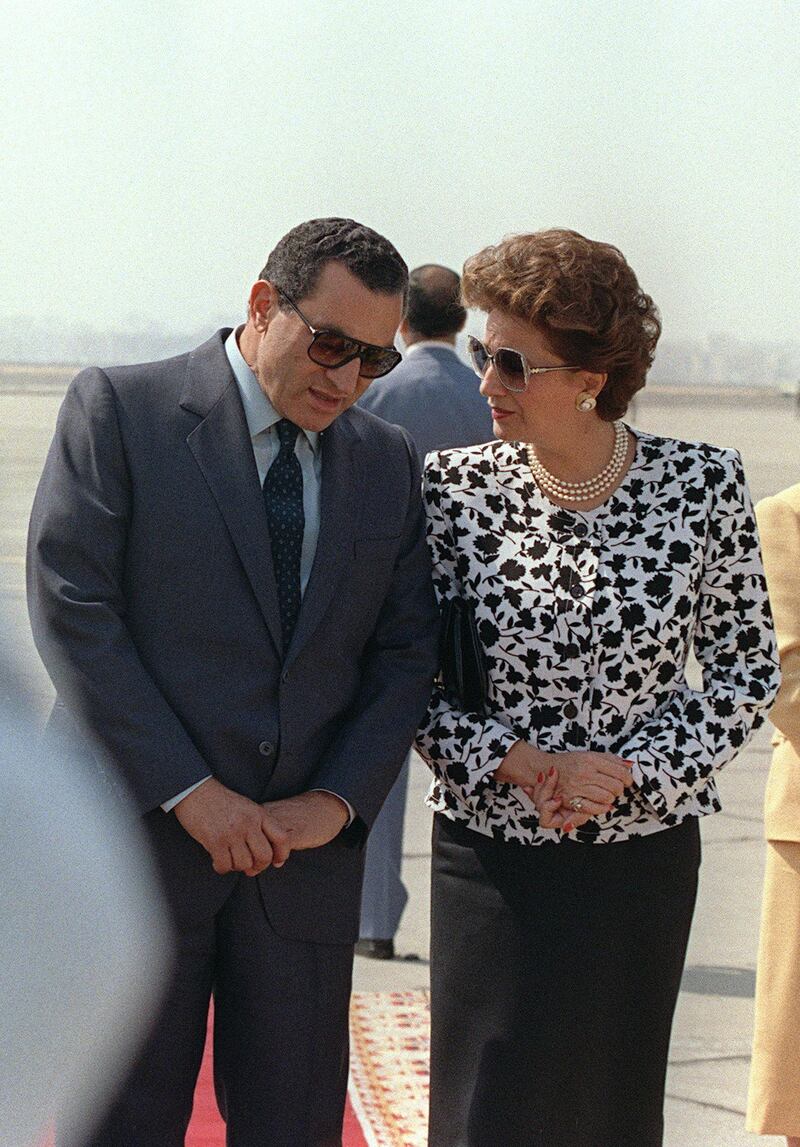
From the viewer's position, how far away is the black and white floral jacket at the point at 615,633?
270 cm

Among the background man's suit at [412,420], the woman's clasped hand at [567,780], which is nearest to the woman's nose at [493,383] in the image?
the woman's clasped hand at [567,780]

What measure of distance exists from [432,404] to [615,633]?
2.51 metres

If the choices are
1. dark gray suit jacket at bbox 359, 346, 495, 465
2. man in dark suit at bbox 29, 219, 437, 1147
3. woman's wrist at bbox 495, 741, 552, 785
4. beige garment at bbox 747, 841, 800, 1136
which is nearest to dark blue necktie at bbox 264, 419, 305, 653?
man in dark suit at bbox 29, 219, 437, 1147

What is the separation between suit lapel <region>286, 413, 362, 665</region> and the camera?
8.23 ft

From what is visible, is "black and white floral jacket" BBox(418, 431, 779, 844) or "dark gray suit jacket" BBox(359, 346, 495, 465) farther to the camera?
"dark gray suit jacket" BBox(359, 346, 495, 465)

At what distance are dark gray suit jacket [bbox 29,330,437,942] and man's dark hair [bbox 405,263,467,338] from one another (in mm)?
2747

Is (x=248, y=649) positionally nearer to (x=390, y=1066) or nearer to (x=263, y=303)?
(x=263, y=303)

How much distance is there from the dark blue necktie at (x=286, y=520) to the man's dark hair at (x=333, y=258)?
23cm

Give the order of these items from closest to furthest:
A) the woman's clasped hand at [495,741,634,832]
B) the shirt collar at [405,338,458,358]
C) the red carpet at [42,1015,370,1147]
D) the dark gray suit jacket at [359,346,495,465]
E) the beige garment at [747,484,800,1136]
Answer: the woman's clasped hand at [495,741,634,832], the beige garment at [747,484,800,1136], the red carpet at [42,1015,370,1147], the dark gray suit jacket at [359,346,495,465], the shirt collar at [405,338,458,358]

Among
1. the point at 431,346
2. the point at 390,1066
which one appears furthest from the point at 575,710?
the point at 431,346

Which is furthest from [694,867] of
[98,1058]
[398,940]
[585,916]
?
[398,940]

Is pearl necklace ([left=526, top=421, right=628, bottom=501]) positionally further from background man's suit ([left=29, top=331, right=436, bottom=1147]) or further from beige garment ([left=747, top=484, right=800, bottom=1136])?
beige garment ([left=747, top=484, right=800, bottom=1136])

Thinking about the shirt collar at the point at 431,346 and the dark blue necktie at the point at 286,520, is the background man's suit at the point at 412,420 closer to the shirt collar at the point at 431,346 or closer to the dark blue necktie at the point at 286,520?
the shirt collar at the point at 431,346

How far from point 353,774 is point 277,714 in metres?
0.15
